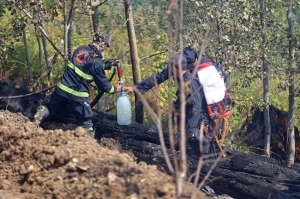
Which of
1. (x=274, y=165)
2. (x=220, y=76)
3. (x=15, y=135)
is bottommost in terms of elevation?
(x=274, y=165)

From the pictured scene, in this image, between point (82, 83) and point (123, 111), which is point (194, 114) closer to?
point (123, 111)

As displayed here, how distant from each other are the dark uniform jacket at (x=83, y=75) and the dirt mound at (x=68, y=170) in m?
1.38

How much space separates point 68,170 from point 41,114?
3.20 m

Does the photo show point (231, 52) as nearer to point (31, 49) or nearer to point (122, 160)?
point (122, 160)

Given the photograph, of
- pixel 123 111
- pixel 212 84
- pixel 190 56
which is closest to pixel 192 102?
pixel 212 84

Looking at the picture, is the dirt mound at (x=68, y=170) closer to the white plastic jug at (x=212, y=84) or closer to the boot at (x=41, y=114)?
the boot at (x=41, y=114)

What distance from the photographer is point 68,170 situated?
18.6ft

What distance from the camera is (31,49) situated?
13.3 meters

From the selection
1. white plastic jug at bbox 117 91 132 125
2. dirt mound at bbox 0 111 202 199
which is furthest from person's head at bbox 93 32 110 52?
dirt mound at bbox 0 111 202 199

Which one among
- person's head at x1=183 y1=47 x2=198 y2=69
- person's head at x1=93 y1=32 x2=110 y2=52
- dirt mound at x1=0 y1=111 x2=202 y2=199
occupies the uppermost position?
person's head at x1=93 y1=32 x2=110 y2=52

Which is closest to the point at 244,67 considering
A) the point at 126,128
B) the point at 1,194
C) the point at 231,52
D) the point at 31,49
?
the point at 231,52

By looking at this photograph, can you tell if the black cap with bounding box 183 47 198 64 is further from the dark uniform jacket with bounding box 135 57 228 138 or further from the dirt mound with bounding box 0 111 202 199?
the dirt mound with bounding box 0 111 202 199

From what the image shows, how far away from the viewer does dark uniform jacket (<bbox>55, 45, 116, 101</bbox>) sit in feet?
27.3

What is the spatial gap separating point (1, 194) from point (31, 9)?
177 inches
